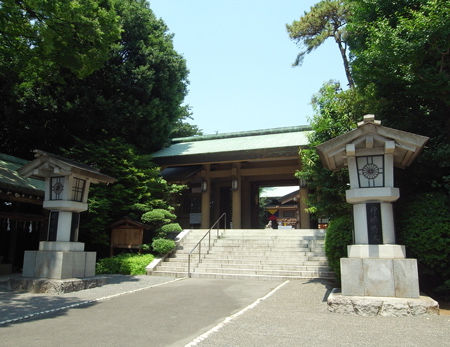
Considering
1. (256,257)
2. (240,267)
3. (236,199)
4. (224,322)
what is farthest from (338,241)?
(236,199)

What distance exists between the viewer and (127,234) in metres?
14.1

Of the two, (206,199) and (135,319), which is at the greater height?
(206,199)

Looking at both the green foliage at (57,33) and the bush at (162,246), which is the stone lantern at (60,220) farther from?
the green foliage at (57,33)

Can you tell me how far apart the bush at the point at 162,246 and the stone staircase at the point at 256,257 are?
396 mm

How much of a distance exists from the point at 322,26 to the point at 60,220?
57.2 feet

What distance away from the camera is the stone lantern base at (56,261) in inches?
340

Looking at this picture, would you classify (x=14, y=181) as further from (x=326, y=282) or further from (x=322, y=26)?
(x=322, y=26)

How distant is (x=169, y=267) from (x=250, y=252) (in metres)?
3.12

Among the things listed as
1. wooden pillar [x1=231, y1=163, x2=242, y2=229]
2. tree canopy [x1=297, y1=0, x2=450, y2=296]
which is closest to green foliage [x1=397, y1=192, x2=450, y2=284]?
tree canopy [x1=297, y1=0, x2=450, y2=296]

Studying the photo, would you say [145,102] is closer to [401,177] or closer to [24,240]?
[24,240]

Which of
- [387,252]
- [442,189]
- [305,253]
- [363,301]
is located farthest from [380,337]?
[305,253]

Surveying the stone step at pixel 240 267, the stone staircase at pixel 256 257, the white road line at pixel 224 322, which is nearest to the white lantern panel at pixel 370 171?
the white road line at pixel 224 322

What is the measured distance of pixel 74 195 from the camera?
930 centimetres

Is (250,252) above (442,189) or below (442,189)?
below
